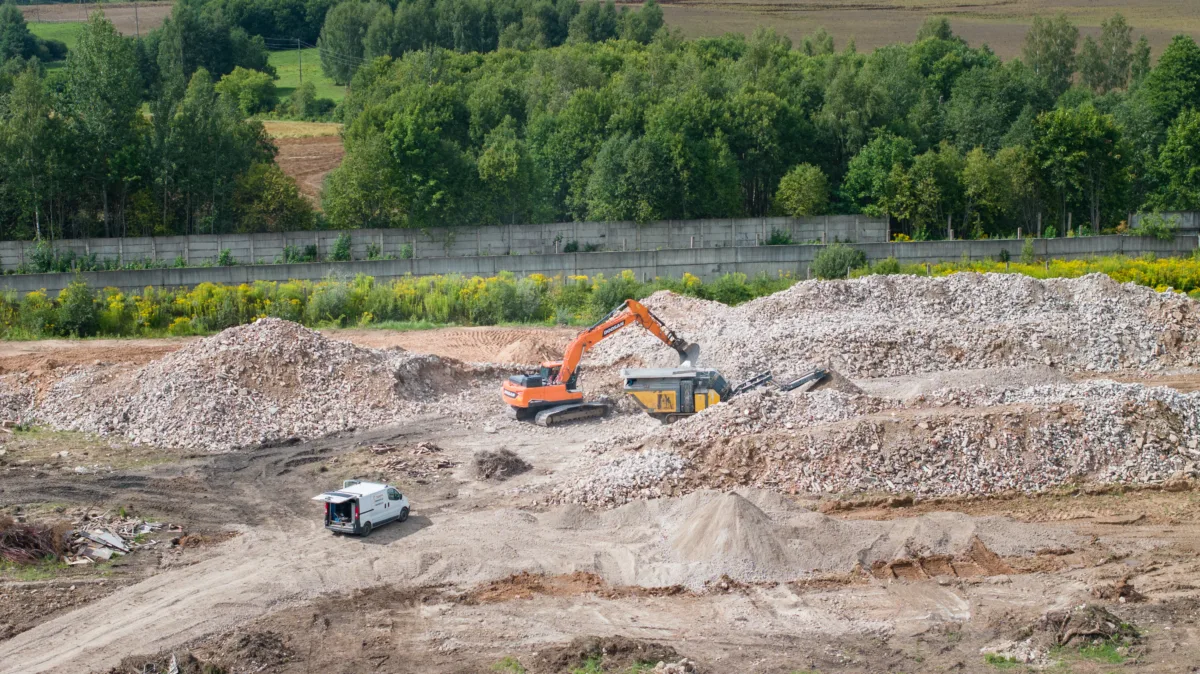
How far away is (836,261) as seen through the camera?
3925 centimetres

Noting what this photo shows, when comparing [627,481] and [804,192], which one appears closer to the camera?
[627,481]

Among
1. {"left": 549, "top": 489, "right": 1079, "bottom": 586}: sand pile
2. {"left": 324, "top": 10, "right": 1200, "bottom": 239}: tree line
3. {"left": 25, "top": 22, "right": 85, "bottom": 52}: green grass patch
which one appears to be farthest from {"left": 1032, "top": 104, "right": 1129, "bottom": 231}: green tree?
{"left": 25, "top": 22, "right": 85, "bottom": 52}: green grass patch

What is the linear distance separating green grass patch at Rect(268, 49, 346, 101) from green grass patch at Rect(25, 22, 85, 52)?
46.2 feet

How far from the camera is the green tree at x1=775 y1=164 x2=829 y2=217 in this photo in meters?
44.6

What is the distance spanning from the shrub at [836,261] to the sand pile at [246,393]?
17512 millimetres

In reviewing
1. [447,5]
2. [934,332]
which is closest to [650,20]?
[447,5]

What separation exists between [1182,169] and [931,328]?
27.8m

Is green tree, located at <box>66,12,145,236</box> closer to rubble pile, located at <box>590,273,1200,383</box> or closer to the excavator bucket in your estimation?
rubble pile, located at <box>590,273,1200,383</box>

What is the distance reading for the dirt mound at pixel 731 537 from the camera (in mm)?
15969

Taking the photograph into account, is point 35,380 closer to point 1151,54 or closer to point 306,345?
point 306,345

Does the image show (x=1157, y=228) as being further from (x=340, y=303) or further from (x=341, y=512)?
(x=341, y=512)

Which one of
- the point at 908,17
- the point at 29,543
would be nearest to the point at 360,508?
the point at 29,543

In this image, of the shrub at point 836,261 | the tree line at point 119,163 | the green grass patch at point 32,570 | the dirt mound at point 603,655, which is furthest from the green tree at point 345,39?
the dirt mound at point 603,655

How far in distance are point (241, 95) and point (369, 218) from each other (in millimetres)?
31007
